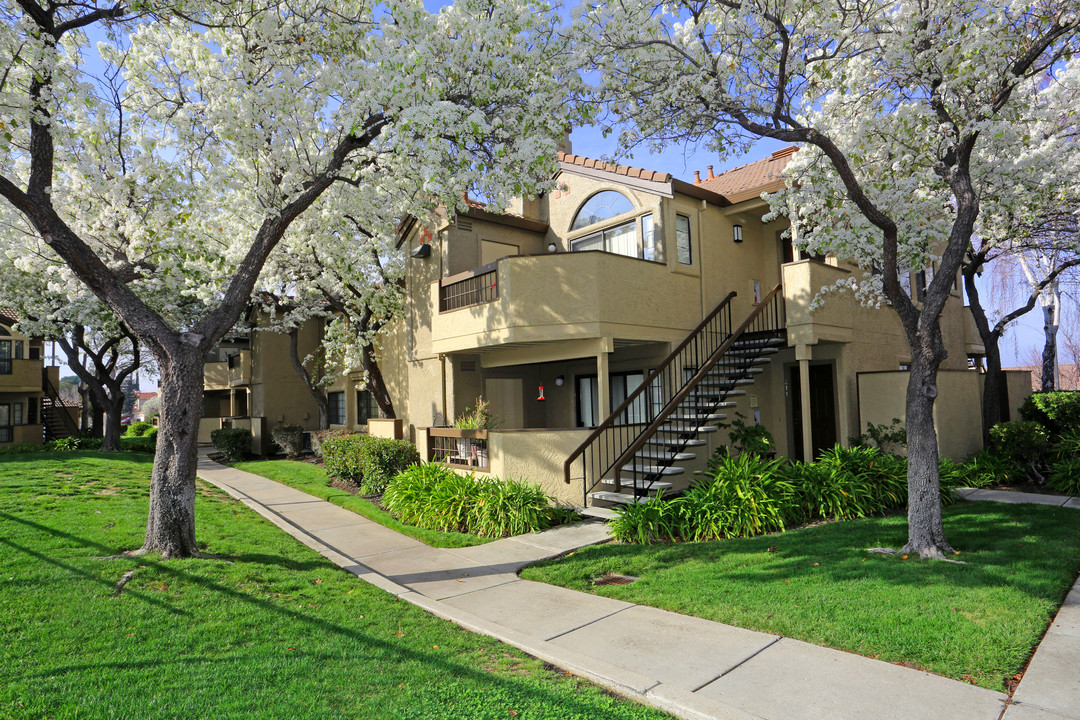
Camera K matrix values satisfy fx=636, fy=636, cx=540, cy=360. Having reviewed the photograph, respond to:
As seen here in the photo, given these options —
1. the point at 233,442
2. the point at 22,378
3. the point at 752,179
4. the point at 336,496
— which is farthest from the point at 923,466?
the point at 22,378

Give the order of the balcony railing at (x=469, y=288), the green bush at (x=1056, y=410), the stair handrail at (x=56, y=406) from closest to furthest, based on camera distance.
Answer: the balcony railing at (x=469, y=288) → the green bush at (x=1056, y=410) → the stair handrail at (x=56, y=406)

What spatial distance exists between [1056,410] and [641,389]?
867cm

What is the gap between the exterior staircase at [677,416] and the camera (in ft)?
33.6

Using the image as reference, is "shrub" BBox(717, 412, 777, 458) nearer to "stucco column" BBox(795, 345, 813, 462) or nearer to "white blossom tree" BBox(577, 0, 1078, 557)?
"stucco column" BBox(795, 345, 813, 462)

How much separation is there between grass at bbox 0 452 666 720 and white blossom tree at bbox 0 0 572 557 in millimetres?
1101

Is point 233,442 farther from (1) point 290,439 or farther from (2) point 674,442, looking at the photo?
(2) point 674,442

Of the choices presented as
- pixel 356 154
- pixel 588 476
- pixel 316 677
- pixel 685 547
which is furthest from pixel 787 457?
pixel 316 677

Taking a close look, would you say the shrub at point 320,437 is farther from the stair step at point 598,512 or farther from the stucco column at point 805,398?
the stucco column at point 805,398

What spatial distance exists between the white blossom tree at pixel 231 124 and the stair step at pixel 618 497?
4858 millimetres

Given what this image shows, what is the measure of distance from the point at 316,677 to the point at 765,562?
4.89 meters

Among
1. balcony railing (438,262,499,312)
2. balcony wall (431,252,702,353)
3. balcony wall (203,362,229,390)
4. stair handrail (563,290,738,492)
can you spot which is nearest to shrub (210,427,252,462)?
balcony wall (203,362,229,390)

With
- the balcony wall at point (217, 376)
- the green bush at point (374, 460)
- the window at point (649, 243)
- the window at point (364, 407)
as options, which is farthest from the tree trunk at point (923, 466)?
the balcony wall at point (217, 376)

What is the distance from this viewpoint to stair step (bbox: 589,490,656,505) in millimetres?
9688

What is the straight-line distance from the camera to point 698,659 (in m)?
4.82
